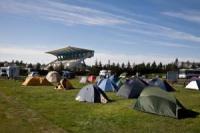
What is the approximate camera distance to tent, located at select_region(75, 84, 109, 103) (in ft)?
78.7

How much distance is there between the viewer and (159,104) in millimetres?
18547

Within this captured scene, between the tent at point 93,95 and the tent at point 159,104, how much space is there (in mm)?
4497

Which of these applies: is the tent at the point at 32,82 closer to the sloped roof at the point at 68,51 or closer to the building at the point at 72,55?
the building at the point at 72,55

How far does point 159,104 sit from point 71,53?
12951cm

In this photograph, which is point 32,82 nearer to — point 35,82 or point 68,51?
point 35,82

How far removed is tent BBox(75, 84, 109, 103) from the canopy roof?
118764mm

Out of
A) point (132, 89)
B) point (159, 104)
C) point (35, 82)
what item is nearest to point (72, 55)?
point (35, 82)

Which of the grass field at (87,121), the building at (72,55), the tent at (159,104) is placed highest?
the building at (72,55)

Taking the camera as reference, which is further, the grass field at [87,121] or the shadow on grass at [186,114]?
the shadow on grass at [186,114]

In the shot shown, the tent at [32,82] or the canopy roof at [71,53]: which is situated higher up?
the canopy roof at [71,53]

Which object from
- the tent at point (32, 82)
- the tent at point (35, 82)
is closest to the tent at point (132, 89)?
the tent at point (35, 82)

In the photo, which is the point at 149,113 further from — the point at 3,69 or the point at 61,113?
the point at 3,69

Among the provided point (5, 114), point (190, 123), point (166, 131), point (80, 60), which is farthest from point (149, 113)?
point (80, 60)

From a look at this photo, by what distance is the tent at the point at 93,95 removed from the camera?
24.0m
